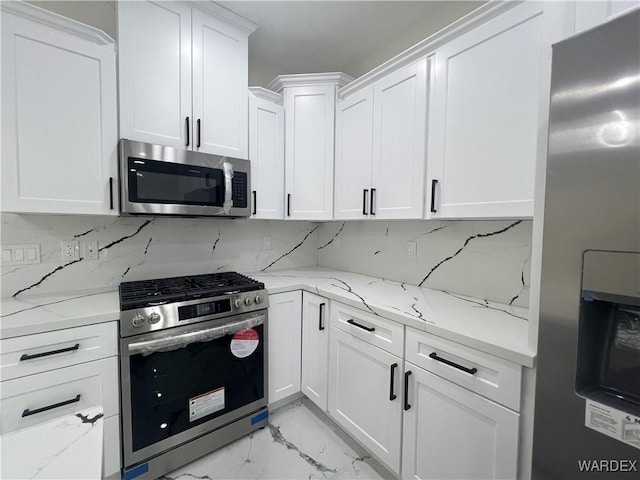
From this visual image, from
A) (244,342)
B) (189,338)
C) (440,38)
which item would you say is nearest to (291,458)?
(244,342)

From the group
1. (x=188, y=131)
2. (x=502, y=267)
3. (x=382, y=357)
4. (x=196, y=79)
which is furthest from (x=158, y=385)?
(x=502, y=267)

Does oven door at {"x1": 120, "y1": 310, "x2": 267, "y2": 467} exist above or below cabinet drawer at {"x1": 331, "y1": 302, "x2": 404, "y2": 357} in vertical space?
below

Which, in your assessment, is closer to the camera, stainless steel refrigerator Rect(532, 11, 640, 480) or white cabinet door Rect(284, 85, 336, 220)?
stainless steel refrigerator Rect(532, 11, 640, 480)

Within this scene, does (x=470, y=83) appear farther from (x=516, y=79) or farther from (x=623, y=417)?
(x=623, y=417)

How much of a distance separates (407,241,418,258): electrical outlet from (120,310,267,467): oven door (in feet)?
3.57

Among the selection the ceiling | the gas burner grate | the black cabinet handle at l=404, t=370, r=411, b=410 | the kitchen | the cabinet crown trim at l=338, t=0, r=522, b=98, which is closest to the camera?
the kitchen

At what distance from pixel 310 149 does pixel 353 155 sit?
361 mm

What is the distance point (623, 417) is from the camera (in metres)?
0.70

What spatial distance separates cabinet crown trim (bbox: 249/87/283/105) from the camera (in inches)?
80.8

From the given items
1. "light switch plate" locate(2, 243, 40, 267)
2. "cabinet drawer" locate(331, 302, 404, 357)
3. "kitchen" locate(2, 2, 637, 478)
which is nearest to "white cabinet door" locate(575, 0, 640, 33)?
"kitchen" locate(2, 2, 637, 478)

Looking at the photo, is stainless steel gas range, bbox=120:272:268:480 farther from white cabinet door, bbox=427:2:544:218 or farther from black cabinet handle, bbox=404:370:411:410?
white cabinet door, bbox=427:2:544:218

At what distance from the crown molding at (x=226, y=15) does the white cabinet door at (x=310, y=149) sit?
1.44 ft

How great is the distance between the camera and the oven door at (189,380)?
4.62ft

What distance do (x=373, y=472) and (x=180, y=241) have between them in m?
1.91
